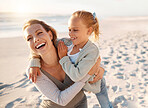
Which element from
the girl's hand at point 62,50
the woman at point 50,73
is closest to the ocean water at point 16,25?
the woman at point 50,73

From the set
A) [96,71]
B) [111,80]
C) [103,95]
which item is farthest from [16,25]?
[96,71]

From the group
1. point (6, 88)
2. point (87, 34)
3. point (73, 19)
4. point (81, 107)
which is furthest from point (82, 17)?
point (6, 88)

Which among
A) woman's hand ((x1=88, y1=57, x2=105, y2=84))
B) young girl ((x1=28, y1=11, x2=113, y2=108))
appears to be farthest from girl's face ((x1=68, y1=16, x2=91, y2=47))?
woman's hand ((x1=88, y1=57, x2=105, y2=84))

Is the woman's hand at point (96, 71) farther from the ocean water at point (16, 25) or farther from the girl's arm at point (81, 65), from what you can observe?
the ocean water at point (16, 25)

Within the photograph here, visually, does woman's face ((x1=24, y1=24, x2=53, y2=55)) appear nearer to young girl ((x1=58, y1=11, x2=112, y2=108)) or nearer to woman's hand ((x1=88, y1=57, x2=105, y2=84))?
young girl ((x1=58, y1=11, x2=112, y2=108))

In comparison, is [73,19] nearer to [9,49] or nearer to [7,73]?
[7,73]

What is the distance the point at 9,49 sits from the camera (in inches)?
257

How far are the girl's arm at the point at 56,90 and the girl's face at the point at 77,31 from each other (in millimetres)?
457

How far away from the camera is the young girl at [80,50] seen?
1.82m

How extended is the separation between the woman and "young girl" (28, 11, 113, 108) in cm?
11

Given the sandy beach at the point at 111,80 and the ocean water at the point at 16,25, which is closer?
the sandy beach at the point at 111,80

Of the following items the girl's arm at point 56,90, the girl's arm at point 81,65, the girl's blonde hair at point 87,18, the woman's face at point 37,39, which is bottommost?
the girl's arm at point 56,90

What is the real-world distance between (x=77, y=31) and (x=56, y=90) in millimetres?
721

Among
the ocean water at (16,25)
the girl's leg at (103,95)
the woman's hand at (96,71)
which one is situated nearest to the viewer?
the woman's hand at (96,71)
